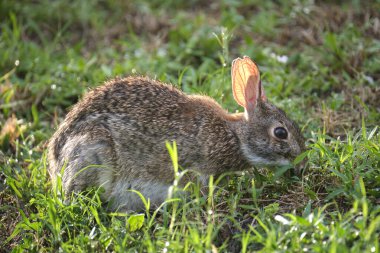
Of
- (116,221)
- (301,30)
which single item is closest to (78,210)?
(116,221)

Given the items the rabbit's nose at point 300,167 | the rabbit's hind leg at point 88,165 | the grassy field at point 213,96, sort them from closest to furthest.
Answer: the grassy field at point 213,96 < the rabbit's nose at point 300,167 < the rabbit's hind leg at point 88,165

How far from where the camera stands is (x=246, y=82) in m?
5.47

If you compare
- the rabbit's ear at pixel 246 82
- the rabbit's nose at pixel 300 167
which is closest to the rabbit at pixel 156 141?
the rabbit's ear at pixel 246 82

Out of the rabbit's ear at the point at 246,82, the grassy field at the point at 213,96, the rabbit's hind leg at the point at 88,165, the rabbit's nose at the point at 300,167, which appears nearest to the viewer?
the grassy field at the point at 213,96

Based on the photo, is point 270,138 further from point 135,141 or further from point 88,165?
point 88,165

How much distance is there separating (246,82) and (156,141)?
37.6 inches

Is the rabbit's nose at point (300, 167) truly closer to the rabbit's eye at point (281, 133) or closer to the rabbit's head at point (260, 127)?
the rabbit's head at point (260, 127)

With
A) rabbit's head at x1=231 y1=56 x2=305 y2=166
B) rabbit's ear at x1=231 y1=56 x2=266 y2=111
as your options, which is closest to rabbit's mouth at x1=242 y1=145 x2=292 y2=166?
rabbit's head at x1=231 y1=56 x2=305 y2=166

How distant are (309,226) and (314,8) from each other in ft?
16.8

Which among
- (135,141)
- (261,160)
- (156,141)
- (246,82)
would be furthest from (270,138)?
(135,141)

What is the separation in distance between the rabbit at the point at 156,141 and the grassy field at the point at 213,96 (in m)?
0.17

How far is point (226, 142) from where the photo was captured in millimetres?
5434

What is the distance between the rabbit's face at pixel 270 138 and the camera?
17.3ft

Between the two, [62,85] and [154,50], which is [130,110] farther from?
[154,50]
